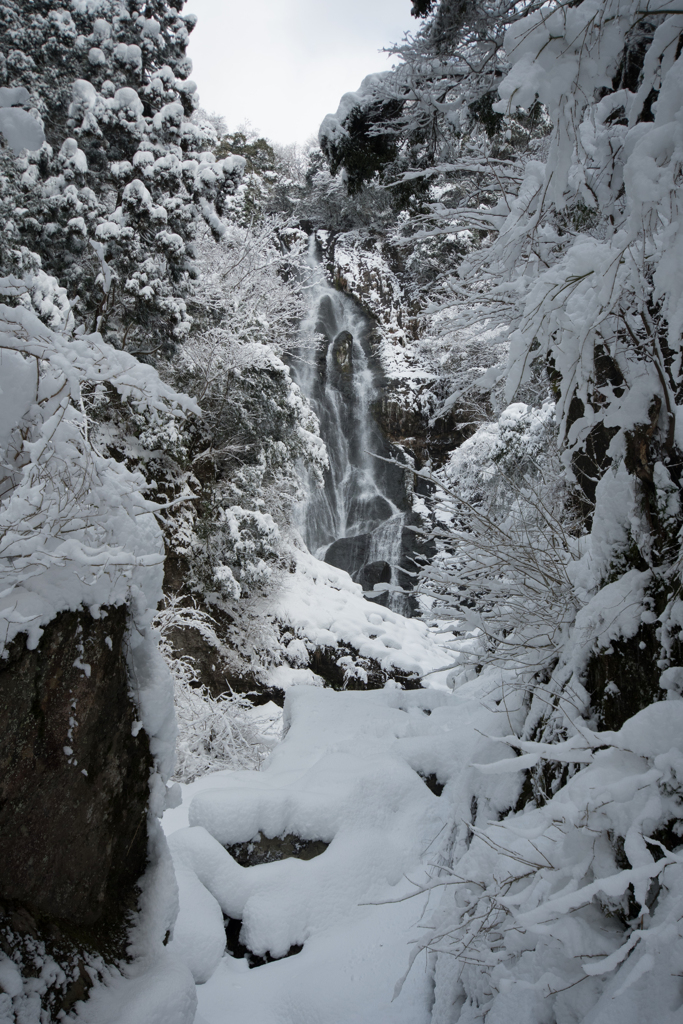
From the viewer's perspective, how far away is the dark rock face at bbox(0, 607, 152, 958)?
1.94m

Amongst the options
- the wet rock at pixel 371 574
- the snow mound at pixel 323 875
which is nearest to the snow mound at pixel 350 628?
the wet rock at pixel 371 574

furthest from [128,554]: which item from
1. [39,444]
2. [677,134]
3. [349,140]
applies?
[349,140]

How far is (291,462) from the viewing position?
10719 millimetres

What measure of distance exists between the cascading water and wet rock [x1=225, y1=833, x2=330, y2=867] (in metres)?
9.62

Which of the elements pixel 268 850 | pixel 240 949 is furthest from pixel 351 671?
pixel 240 949

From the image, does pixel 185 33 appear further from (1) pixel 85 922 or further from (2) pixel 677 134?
(1) pixel 85 922

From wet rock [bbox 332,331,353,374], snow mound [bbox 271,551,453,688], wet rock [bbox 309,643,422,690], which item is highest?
wet rock [bbox 332,331,353,374]

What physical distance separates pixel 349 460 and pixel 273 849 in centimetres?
1332

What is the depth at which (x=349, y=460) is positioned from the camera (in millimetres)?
16250

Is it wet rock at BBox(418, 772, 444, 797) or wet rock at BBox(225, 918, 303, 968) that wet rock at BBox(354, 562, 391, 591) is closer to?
wet rock at BBox(418, 772, 444, 797)

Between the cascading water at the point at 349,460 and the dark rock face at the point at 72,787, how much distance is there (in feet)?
35.6

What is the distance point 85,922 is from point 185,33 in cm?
1147

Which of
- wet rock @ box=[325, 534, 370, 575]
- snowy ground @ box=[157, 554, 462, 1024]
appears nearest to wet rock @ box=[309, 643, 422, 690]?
snowy ground @ box=[157, 554, 462, 1024]

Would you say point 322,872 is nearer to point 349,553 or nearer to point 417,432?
point 349,553
